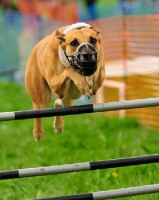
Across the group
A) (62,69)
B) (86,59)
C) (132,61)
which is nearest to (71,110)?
(86,59)

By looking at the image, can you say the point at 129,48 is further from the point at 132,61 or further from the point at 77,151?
the point at 77,151

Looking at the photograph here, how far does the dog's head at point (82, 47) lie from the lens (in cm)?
396

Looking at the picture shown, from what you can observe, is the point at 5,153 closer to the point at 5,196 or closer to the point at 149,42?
the point at 5,196

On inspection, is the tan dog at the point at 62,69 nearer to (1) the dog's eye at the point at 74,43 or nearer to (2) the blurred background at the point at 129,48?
(1) the dog's eye at the point at 74,43

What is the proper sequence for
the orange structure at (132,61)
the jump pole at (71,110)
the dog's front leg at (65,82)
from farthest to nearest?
the orange structure at (132,61)
the dog's front leg at (65,82)
the jump pole at (71,110)

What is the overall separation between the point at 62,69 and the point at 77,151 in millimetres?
2778

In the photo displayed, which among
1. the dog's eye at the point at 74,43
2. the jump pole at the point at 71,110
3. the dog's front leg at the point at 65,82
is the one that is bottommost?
the jump pole at the point at 71,110

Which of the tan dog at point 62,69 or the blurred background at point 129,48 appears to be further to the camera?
the blurred background at point 129,48

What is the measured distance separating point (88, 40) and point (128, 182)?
1.81 metres

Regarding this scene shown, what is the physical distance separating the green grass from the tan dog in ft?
3.04

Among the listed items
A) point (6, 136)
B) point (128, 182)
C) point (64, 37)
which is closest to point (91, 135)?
point (6, 136)

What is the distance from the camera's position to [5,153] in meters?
7.18

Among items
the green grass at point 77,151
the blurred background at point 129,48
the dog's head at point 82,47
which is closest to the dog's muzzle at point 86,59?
the dog's head at point 82,47

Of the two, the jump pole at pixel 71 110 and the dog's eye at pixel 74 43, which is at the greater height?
the dog's eye at pixel 74 43
